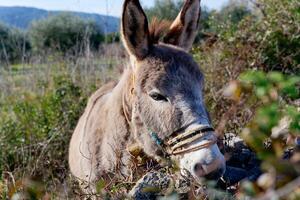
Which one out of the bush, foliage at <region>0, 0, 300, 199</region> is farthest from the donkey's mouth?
the bush

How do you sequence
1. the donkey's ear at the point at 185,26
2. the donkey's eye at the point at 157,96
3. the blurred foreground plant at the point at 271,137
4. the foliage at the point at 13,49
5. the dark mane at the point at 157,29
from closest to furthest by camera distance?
the blurred foreground plant at the point at 271,137 < the donkey's eye at the point at 157,96 < the dark mane at the point at 157,29 < the donkey's ear at the point at 185,26 < the foliage at the point at 13,49

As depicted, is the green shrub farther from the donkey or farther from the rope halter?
the rope halter

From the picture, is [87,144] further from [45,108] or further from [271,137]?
[45,108]

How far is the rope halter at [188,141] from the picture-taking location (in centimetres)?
320

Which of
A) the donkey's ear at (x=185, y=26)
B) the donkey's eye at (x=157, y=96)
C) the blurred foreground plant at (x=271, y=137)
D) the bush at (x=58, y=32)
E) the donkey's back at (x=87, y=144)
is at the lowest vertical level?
the bush at (x=58, y=32)

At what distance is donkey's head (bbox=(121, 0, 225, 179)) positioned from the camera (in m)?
3.20

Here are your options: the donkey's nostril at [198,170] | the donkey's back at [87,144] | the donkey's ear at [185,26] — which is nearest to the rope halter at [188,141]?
the donkey's nostril at [198,170]

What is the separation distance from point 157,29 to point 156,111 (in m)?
0.84

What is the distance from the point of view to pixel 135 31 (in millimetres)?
4074

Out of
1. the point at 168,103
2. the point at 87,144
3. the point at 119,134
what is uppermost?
the point at 168,103

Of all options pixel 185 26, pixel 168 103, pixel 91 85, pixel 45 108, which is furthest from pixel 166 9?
pixel 168 103

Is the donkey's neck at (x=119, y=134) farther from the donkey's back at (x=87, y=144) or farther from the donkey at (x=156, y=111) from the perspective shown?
the donkey's back at (x=87, y=144)

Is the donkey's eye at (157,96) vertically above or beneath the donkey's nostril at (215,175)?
above

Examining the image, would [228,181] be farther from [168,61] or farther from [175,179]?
[168,61]
